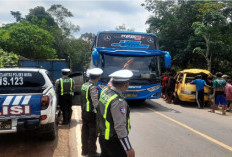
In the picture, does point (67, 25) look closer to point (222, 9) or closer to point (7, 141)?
point (222, 9)

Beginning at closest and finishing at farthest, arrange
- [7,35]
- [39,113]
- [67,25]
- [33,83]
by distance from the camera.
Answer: [39,113], [33,83], [7,35], [67,25]

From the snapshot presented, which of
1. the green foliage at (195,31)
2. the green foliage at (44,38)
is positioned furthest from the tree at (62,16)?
the green foliage at (195,31)

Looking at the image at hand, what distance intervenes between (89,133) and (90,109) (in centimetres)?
46

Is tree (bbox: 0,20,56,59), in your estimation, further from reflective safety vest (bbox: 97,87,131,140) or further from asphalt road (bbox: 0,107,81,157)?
reflective safety vest (bbox: 97,87,131,140)

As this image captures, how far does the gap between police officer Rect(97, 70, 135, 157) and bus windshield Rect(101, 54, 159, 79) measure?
7.29m

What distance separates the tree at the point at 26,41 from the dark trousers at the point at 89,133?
26129 mm

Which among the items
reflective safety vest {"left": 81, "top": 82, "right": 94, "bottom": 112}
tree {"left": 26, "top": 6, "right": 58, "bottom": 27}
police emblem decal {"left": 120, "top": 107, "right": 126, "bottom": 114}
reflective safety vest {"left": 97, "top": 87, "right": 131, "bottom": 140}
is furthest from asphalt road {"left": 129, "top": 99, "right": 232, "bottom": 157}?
tree {"left": 26, "top": 6, "right": 58, "bottom": 27}

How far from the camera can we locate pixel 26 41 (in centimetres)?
3053

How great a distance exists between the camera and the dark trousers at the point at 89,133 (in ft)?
14.7

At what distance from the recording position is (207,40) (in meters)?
21.2

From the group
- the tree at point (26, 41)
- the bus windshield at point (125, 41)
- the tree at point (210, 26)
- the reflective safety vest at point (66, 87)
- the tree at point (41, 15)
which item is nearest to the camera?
the reflective safety vest at point (66, 87)

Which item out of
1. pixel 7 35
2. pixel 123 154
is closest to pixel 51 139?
pixel 123 154

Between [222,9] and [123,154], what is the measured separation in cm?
2195

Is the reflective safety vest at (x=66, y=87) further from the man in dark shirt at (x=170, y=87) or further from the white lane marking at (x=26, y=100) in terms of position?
the man in dark shirt at (x=170, y=87)
